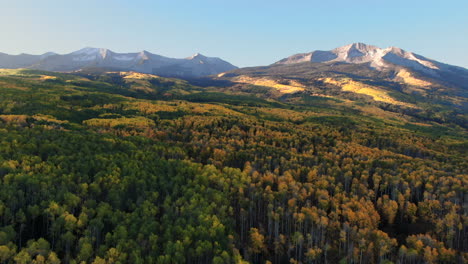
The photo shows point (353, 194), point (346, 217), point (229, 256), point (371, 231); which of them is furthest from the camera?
Result: point (353, 194)

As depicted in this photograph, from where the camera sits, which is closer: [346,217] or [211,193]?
[346,217]

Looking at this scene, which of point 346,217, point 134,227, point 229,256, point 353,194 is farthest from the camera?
point 353,194

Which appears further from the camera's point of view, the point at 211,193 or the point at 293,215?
the point at 211,193

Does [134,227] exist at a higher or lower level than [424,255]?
higher

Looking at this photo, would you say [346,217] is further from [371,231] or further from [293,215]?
[293,215]

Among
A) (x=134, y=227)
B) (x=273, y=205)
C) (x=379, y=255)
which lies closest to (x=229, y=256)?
(x=134, y=227)

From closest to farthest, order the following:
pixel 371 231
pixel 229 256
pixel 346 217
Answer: pixel 229 256, pixel 371 231, pixel 346 217

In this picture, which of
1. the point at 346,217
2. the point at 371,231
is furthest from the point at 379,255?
the point at 346,217

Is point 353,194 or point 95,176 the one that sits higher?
point 95,176

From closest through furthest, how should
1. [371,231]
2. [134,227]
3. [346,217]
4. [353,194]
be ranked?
[134,227]
[371,231]
[346,217]
[353,194]

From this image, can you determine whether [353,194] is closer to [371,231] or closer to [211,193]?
[371,231]
